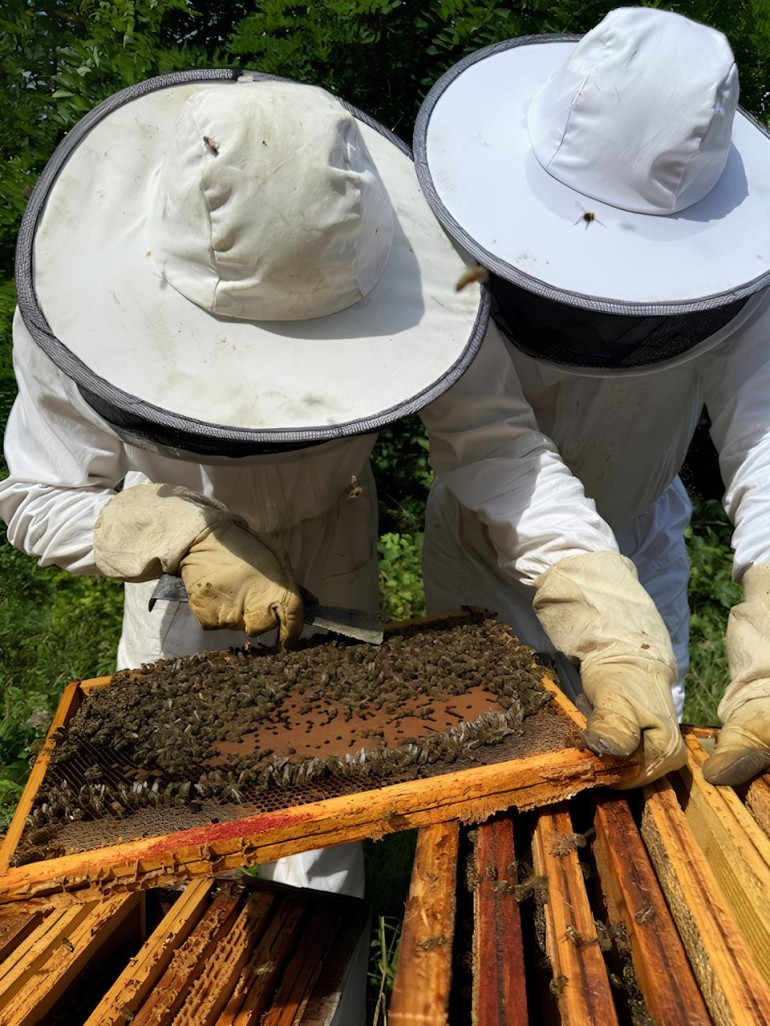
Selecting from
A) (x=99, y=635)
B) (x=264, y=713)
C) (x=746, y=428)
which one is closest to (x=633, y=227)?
(x=746, y=428)

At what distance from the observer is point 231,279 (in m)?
1.97

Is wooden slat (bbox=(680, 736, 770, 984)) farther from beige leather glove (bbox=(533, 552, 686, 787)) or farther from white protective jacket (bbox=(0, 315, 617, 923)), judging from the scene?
white protective jacket (bbox=(0, 315, 617, 923))

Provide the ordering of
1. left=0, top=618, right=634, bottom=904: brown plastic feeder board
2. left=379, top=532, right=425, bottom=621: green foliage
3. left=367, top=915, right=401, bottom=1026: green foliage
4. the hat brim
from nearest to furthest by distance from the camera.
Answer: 1. left=0, top=618, right=634, bottom=904: brown plastic feeder board
2. the hat brim
3. left=367, top=915, right=401, bottom=1026: green foliage
4. left=379, top=532, right=425, bottom=621: green foliage

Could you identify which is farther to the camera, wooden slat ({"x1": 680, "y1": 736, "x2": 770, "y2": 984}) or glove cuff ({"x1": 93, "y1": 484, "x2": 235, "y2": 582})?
glove cuff ({"x1": 93, "y1": 484, "x2": 235, "y2": 582})

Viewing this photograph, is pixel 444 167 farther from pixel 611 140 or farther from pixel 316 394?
pixel 316 394

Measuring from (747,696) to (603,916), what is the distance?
0.71 metres

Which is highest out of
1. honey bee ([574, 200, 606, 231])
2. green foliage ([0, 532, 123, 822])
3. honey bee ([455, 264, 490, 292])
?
honey bee ([574, 200, 606, 231])

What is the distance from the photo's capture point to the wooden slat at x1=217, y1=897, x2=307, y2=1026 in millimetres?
2117

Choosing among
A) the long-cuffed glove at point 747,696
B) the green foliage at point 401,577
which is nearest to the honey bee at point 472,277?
the long-cuffed glove at point 747,696

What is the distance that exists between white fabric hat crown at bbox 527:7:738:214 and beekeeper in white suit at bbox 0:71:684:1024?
1.53 ft

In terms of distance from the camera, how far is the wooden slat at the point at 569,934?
1351 mm

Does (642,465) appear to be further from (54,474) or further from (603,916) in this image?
(54,474)

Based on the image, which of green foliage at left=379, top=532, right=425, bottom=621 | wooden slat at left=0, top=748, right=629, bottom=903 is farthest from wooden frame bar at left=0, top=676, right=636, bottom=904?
green foliage at left=379, top=532, right=425, bottom=621

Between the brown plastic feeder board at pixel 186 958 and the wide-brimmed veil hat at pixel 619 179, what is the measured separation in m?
1.92
